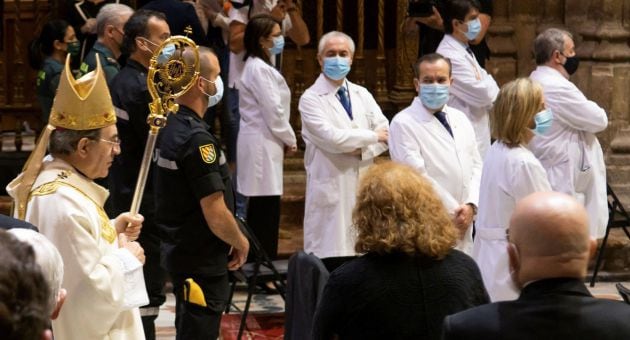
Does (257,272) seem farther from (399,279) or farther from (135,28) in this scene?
(399,279)

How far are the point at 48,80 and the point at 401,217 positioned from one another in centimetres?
509

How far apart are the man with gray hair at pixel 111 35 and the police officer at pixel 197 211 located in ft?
4.76

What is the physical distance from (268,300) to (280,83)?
1447mm

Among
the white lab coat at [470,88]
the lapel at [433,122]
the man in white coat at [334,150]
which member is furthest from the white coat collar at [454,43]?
the lapel at [433,122]

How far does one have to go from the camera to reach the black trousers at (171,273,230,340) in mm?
6012

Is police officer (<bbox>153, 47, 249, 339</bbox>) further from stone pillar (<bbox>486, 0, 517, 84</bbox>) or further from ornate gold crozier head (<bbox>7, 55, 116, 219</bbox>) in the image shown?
stone pillar (<bbox>486, 0, 517, 84</bbox>)

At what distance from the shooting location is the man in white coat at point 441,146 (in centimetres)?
713

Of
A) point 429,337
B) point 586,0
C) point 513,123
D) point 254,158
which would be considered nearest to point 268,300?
point 254,158

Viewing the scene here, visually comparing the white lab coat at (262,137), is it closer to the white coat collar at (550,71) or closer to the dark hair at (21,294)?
the white coat collar at (550,71)

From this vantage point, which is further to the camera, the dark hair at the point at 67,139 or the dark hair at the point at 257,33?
the dark hair at the point at 257,33

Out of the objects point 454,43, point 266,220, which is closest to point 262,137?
point 266,220

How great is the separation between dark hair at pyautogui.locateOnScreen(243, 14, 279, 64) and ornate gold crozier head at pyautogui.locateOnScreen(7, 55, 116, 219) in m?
3.57

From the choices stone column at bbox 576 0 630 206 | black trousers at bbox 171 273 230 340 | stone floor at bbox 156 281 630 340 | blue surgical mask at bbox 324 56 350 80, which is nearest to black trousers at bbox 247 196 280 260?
stone floor at bbox 156 281 630 340

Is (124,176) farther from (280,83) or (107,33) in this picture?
(280,83)
